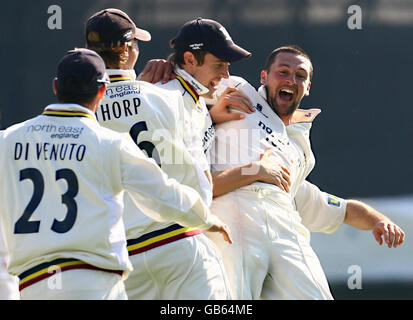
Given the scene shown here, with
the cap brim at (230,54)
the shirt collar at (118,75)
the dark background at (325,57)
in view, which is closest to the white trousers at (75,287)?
the shirt collar at (118,75)

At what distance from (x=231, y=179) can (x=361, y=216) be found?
1.03 m

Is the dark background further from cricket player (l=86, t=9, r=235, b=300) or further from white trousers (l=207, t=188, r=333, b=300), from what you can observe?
cricket player (l=86, t=9, r=235, b=300)

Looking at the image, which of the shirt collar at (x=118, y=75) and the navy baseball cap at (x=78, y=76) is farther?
the shirt collar at (x=118, y=75)

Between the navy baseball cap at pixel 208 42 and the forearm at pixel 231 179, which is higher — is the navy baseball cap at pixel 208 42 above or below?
above

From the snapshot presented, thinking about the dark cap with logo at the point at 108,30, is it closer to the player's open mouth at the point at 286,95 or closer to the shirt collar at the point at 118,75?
the shirt collar at the point at 118,75

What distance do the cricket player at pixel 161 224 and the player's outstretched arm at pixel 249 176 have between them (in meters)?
0.60

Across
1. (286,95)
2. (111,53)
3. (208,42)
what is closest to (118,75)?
→ (111,53)

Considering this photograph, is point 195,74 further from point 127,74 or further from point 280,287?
point 280,287

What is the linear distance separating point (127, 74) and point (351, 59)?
4553 mm

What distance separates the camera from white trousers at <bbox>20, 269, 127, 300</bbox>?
336cm

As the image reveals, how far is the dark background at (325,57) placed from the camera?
26.4ft

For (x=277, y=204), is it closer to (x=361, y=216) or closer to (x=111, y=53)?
(x=361, y=216)

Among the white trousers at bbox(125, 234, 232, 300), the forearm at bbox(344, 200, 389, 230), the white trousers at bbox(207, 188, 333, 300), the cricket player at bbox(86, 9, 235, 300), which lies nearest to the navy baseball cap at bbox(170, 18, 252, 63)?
the cricket player at bbox(86, 9, 235, 300)

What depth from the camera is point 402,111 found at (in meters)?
8.43
